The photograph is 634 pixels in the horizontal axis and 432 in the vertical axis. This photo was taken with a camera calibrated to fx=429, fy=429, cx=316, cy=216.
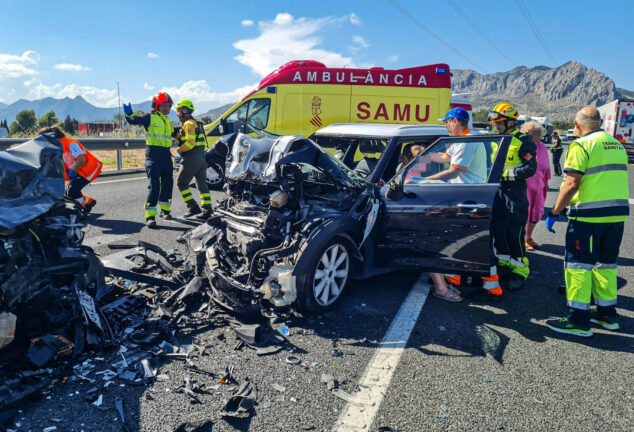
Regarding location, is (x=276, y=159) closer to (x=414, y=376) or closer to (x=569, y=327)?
(x=414, y=376)

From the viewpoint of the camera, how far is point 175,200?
9164mm

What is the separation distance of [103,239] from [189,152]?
234 centimetres

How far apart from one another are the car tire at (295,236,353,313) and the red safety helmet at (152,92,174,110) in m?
4.66

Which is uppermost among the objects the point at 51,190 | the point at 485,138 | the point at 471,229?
the point at 485,138

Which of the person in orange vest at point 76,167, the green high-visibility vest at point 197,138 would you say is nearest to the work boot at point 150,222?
the person in orange vest at point 76,167

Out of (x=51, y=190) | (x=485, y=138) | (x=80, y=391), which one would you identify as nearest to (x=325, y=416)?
(x=80, y=391)

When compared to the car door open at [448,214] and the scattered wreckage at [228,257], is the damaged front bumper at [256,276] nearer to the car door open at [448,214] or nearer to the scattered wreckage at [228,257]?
the scattered wreckage at [228,257]

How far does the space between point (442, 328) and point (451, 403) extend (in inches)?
40.6

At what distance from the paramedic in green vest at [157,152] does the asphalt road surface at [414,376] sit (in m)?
3.96

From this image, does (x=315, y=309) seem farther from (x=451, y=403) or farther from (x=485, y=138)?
(x=485, y=138)

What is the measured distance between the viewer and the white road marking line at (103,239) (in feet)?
18.2

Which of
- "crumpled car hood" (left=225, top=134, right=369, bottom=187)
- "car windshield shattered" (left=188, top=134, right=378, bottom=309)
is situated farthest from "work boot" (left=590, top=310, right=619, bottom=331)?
"crumpled car hood" (left=225, top=134, right=369, bottom=187)

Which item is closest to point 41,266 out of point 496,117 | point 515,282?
point 515,282

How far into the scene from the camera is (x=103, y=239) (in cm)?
579
